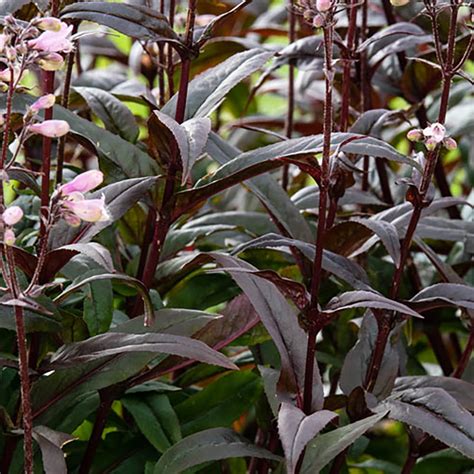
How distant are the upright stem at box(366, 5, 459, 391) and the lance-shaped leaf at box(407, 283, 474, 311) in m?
0.04

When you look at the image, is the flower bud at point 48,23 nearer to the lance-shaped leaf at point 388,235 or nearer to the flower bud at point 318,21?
the flower bud at point 318,21

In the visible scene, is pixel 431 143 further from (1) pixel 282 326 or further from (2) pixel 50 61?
(2) pixel 50 61

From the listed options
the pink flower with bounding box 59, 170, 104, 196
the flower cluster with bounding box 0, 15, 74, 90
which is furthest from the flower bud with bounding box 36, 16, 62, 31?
the pink flower with bounding box 59, 170, 104, 196

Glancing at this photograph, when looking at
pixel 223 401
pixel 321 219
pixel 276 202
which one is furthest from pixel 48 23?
pixel 223 401

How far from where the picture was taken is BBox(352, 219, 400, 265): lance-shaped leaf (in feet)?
4.25

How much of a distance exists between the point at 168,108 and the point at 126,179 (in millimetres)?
123

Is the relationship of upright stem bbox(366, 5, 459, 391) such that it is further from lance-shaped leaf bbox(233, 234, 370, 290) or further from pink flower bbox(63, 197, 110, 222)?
pink flower bbox(63, 197, 110, 222)

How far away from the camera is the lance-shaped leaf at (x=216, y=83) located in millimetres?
1374

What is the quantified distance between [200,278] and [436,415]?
59 cm

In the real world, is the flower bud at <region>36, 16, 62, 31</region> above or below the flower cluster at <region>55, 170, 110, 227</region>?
above

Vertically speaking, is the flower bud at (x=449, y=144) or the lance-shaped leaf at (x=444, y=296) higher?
the flower bud at (x=449, y=144)

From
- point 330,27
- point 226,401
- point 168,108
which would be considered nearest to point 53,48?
point 330,27

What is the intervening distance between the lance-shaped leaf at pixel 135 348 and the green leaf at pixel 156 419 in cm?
19

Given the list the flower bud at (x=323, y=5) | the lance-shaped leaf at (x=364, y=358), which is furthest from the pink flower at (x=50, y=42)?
the lance-shaped leaf at (x=364, y=358)
